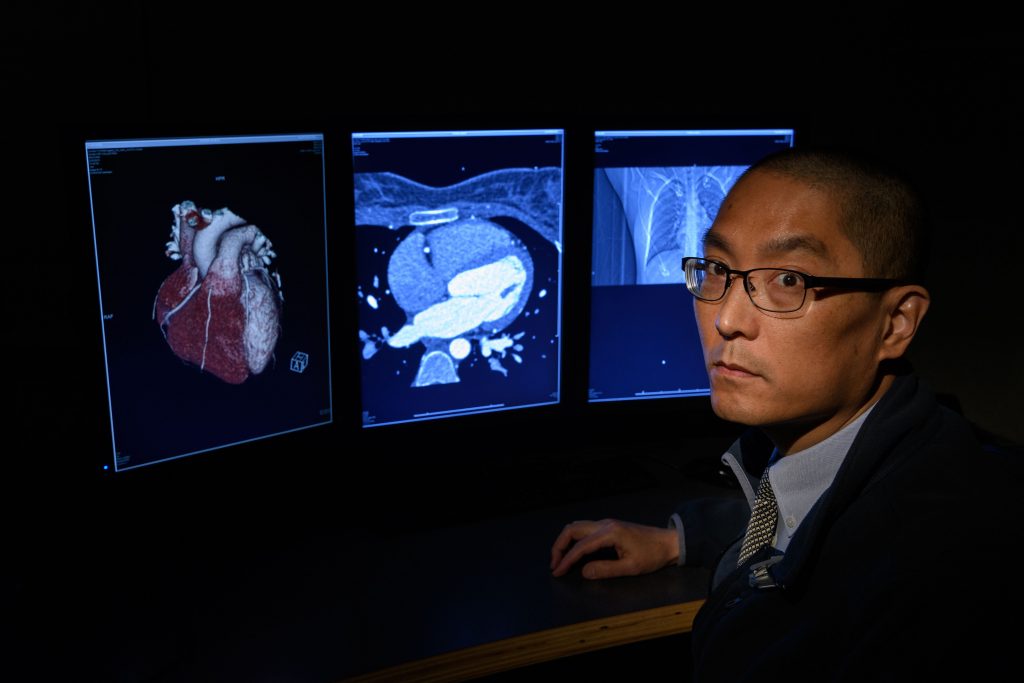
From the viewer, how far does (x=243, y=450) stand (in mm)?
1772

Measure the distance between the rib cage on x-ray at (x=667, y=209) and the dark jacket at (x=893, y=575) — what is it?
792mm

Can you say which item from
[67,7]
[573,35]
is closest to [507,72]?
[573,35]

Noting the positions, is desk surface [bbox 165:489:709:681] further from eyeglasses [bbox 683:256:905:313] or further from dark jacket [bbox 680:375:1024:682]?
eyeglasses [bbox 683:256:905:313]

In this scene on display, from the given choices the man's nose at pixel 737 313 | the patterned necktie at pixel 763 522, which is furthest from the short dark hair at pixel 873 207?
the patterned necktie at pixel 763 522

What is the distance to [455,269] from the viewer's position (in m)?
1.92

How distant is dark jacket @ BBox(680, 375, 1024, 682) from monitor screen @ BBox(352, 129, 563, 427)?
2.38ft

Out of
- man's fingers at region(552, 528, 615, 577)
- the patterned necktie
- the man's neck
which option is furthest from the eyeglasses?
man's fingers at region(552, 528, 615, 577)

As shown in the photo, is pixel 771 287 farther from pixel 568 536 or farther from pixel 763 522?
pixel 568 536

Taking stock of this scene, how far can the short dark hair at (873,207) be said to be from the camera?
4.14 ft

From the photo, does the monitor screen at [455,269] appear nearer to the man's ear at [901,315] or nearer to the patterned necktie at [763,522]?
the patterned necktie at [763,522]

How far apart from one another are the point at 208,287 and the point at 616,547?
74 centimetres

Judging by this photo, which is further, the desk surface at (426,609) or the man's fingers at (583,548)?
the man's fingers at (583,548)

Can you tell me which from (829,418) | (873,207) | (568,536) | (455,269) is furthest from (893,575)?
(455,269)

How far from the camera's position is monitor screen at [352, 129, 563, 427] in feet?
6.11
